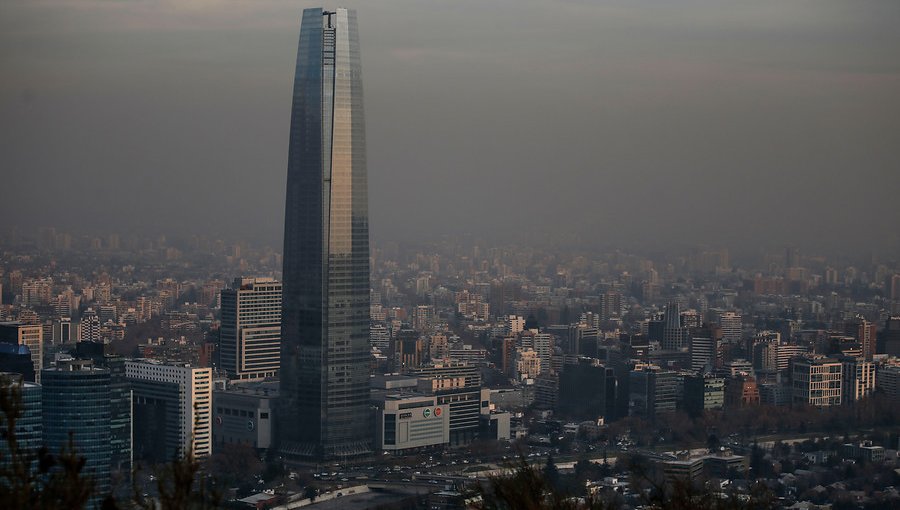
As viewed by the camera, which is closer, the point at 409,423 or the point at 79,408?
the point at 79,408

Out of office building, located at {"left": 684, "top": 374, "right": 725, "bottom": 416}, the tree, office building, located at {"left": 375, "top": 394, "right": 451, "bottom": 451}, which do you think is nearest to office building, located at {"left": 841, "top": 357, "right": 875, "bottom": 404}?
office building, located at {"left": 684, "top": 374, "right": 725, "bottom": 416}

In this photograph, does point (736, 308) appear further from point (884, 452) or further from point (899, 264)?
point (884, 452)

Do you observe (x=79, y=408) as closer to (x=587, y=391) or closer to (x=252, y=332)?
(x=252, y=332)

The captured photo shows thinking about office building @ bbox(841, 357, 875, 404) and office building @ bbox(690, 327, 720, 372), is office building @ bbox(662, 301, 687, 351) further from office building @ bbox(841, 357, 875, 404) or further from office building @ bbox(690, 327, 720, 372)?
office building @ bbox(841, 357, 875, 404)

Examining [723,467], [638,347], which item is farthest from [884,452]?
[638,347]

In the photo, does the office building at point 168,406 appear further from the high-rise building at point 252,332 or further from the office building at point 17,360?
the high-rise building at point 252,332

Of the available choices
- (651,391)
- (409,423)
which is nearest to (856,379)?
(651,391)
